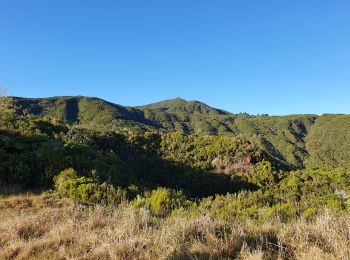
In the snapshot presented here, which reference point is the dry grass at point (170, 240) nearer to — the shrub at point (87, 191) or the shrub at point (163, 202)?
the shrub at point (163, 202)

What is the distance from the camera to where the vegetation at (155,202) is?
13.6 feet

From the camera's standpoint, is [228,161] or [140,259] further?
[228,161]

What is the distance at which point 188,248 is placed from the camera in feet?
13.6

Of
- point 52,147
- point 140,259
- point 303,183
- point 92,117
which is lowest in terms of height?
point 303,183

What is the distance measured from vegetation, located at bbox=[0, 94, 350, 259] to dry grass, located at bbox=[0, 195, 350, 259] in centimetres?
2

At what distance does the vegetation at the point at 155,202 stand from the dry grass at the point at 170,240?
17 mm

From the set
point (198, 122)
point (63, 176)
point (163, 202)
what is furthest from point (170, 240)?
point (198, 122)

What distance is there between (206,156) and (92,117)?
220 ft

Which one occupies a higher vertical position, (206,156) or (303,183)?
(206,156)

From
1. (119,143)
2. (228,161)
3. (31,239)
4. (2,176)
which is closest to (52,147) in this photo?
(2,176)

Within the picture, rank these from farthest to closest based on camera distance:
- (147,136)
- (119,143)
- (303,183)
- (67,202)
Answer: (147,136), (119,143), (303,183), (67,202)

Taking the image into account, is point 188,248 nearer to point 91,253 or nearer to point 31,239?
point 91,253

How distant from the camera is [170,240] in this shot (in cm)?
428

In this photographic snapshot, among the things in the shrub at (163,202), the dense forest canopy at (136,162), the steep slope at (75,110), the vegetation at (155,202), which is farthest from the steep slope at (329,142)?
the shrub at (163,202)
